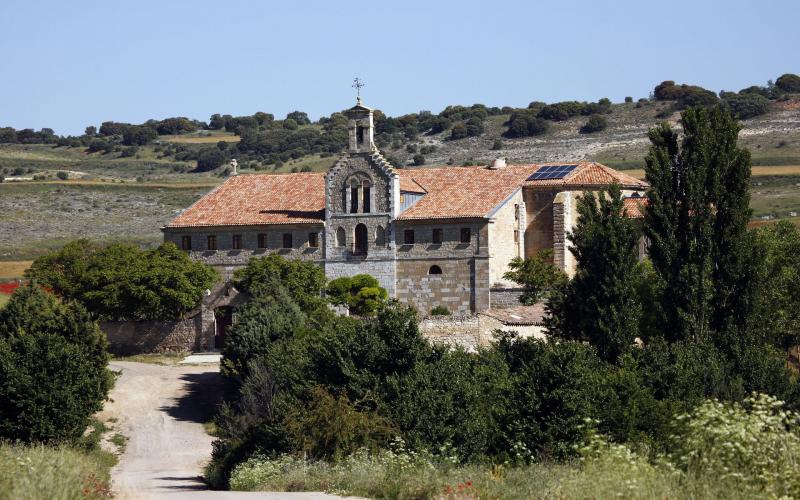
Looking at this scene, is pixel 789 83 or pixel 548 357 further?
pixel 789 83

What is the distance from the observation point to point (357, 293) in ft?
234

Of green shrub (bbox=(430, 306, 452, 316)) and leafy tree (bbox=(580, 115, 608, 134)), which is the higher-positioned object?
leafy tree (bbox=(580, 115, 608, 134))

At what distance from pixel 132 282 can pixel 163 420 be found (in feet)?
39.2

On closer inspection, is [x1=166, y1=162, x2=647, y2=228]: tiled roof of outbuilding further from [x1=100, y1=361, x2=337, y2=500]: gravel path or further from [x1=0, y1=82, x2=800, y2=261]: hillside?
[x1=0, y1=82, x2=800, y2=261]: hillside

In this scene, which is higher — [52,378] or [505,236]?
[505,236]

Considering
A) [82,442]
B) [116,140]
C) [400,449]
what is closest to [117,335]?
[82,442]

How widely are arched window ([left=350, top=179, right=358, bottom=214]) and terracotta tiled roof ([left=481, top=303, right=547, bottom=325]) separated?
9873 mm

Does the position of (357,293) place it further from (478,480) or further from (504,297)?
(478,480)

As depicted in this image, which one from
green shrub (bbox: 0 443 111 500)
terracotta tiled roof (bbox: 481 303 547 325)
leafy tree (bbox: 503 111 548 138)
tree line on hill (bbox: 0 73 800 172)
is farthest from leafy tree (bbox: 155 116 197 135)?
green shrub (bbox: 0 443 111 500)

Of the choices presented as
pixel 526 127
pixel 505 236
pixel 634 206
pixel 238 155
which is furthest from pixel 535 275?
pixel 238 155

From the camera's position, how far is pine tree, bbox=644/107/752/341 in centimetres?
5056

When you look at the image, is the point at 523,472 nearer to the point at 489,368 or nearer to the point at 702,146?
the point at 489,368

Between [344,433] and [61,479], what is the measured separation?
1487cm

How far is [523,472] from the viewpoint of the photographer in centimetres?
3238
